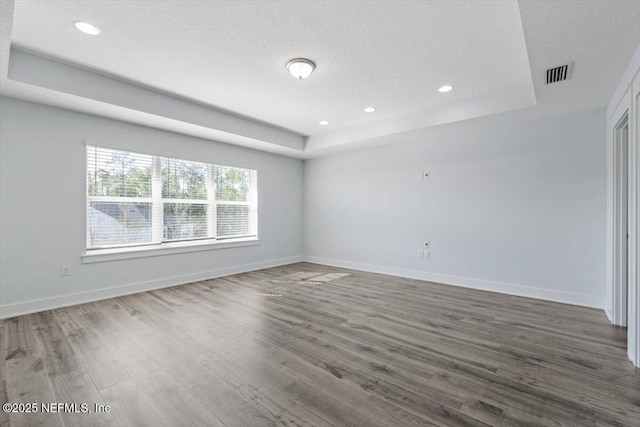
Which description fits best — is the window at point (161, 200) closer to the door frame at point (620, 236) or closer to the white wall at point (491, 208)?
the white wall at point (491, 208)

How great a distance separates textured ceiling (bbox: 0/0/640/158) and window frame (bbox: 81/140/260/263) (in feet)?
2.08

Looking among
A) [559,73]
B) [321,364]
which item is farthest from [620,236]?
[321,364]

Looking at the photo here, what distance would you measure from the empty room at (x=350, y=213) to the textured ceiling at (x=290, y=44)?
0.03 meters

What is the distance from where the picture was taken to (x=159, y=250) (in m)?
4.38

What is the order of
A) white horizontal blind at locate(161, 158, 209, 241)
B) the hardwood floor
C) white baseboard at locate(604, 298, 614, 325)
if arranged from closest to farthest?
the hardwood floor → white baseboard at locate(604, 298, 614, 325) → white horizontal blind at locate(161, 158, 209, 241)

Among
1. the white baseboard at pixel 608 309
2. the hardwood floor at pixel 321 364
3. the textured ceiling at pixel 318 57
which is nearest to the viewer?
the hardwood floor at pixel 321 364

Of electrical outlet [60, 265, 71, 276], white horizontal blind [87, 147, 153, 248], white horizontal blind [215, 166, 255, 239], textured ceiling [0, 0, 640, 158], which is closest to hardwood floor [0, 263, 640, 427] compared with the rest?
electrical outlet [60, 265, 71, 276]

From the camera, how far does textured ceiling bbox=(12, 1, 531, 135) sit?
84.4 inches

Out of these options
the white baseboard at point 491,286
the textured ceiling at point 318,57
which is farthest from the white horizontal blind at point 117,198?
the white baseboard at point 491,286

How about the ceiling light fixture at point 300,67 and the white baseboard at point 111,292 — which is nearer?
the ceiling light fixture at point 300,67

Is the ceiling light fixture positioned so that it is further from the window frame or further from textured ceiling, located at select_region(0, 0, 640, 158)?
the window frame

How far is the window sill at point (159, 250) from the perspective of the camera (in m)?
3.76

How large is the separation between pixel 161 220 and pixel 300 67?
10.5 feet

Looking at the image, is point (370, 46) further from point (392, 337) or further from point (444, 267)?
point (444, 267)
